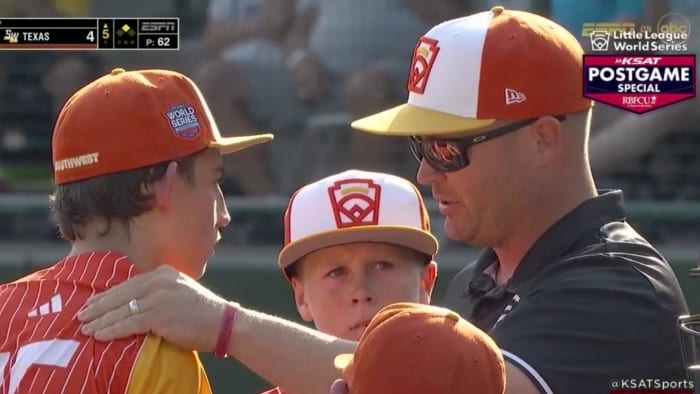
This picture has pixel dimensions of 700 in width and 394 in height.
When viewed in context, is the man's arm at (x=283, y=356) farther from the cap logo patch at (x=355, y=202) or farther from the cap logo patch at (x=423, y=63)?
the cap logo patch at (x=423, y=63)

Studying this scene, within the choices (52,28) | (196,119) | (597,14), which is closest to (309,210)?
(196,119)

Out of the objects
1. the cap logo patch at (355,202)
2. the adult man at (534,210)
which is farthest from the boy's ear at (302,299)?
the adult man at (534,210)

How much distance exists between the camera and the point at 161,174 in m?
2.44

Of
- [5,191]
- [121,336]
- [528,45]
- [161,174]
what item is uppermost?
[528,45]

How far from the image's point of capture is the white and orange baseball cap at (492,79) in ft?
9.12

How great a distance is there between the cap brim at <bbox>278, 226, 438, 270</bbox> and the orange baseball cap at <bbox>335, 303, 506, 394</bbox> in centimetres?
90

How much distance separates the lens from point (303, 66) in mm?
5676

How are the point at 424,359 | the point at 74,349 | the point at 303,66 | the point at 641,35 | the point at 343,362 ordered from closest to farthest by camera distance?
the point at 424,359 → the point at 343,362 → the point at 74,349 → the point at 641,35 → the point at 303,66

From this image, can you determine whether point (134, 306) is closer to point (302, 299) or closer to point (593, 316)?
point (302, 299)

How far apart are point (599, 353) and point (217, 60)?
352 cm

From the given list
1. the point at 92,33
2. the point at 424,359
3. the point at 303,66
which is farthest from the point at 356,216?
the point at 92,33

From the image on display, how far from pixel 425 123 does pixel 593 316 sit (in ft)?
1.85

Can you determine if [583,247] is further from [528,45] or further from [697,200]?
[697,200]

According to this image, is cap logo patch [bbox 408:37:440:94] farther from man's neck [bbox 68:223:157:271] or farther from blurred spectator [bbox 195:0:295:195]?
blurred spectator [bbox 195:0:295:195]
